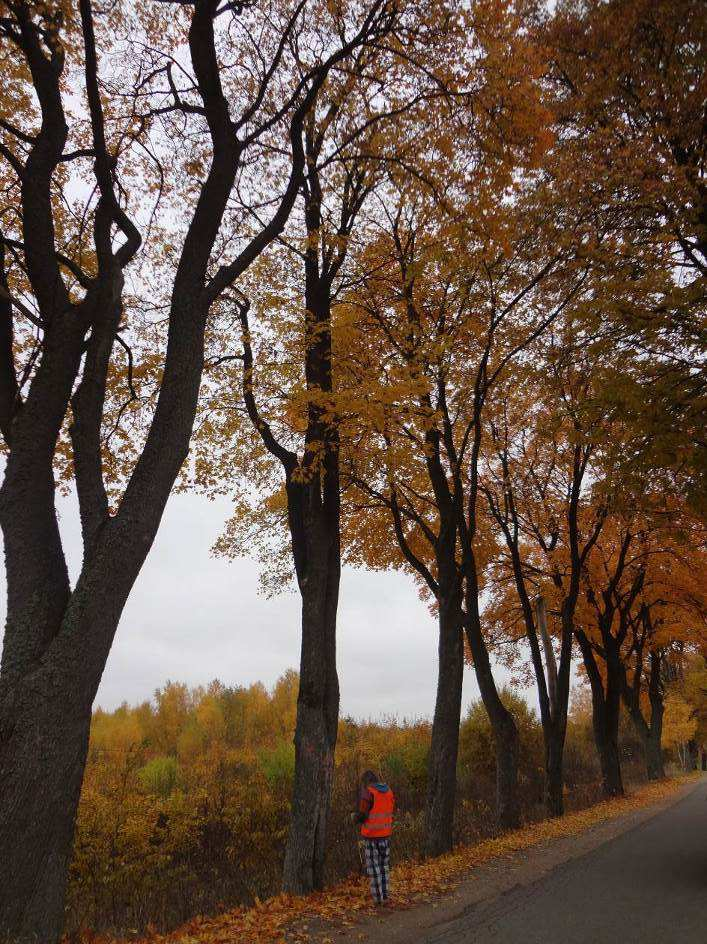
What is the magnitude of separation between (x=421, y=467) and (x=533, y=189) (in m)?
5.50

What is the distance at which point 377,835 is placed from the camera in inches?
303

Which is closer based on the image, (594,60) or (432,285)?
(594,60)

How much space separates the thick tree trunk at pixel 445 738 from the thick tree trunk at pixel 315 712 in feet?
11.2

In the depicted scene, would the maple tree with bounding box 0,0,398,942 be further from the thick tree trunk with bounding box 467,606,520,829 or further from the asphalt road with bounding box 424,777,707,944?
the thick tree trunk with bounding box 467,606,520,829

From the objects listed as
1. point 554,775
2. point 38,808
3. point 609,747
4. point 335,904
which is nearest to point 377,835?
point 335,904

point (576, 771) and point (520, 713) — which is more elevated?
point (520, 713)

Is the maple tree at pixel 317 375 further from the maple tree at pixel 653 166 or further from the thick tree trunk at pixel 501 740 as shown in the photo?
the thick tree trunk at pixel 501 740

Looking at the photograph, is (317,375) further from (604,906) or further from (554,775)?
(554,775)

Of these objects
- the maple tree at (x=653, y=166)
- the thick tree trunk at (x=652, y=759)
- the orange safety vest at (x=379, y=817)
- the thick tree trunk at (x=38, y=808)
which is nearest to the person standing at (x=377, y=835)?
the orange safety vest at (x=379, y=817)

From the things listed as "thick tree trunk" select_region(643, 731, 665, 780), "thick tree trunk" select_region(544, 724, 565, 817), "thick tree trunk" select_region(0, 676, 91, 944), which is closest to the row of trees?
"thick tree trunk" select_region(0, 676, 91, 944)

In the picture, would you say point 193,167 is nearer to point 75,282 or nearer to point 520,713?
point 75,282

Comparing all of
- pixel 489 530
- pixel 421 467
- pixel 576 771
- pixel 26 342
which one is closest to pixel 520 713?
pixel 576 771

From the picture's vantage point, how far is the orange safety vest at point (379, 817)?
7719 mm

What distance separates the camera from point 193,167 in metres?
9.10
